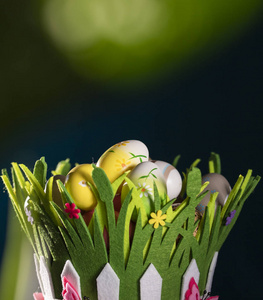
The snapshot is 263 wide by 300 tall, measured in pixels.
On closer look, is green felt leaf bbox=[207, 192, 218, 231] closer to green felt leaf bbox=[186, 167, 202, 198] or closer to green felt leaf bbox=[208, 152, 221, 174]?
green felt leaf bbox=[186, 167, 202, 198]

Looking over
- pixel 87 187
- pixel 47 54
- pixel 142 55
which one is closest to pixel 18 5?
pixel 47 54

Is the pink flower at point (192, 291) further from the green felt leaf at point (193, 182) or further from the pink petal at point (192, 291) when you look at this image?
the green felt leaf at point (193, 182)

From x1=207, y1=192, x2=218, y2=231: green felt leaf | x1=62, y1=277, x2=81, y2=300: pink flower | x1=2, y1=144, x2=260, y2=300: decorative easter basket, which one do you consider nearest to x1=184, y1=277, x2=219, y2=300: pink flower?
x1=2, y1=144, x2=260, y2=300: decorative easter basket

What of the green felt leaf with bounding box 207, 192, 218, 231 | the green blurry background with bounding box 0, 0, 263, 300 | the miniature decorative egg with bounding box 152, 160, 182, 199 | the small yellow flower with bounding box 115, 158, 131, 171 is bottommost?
the green felt leaf with bounding box 207, 192, 218, 231

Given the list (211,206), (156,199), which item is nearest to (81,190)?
(156,199)

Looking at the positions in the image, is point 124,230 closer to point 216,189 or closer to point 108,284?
point 108,284

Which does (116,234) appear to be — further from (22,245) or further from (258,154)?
(22,245)
